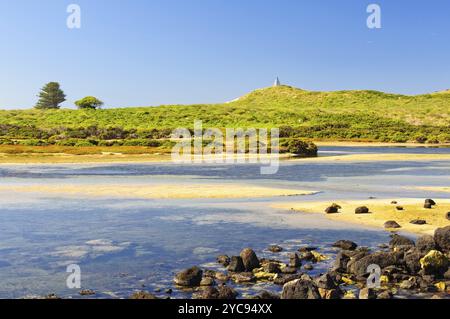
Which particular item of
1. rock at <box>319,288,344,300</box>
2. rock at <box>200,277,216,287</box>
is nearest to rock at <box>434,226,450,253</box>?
rock at <box>319,288,344,300</box>

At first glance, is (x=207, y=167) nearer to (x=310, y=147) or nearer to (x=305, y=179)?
(x=305, y=179)

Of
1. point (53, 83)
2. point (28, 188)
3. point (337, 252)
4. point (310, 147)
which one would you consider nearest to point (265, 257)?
point (337, 252)

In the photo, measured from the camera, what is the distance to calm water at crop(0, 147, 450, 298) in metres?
15.9

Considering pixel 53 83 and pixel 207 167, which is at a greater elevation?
pixel 53 83

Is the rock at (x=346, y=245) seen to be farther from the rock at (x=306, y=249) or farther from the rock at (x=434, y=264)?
the rock at (x=434, y=264)

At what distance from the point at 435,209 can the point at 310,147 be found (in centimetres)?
4725

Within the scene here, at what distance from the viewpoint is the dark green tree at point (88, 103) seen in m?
168

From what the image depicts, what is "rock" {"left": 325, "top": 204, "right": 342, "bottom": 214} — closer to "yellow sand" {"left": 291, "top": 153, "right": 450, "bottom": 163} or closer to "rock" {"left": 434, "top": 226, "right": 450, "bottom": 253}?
"rock" {"left": 434, "top": 226, "right": 450, "bottom": 253}

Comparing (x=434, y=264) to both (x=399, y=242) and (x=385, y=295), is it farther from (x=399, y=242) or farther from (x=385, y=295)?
(x=385, y=295)

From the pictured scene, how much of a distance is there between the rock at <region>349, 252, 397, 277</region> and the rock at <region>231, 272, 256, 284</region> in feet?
9.52

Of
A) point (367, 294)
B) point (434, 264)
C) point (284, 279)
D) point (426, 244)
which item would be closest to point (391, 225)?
point (426, 244)
